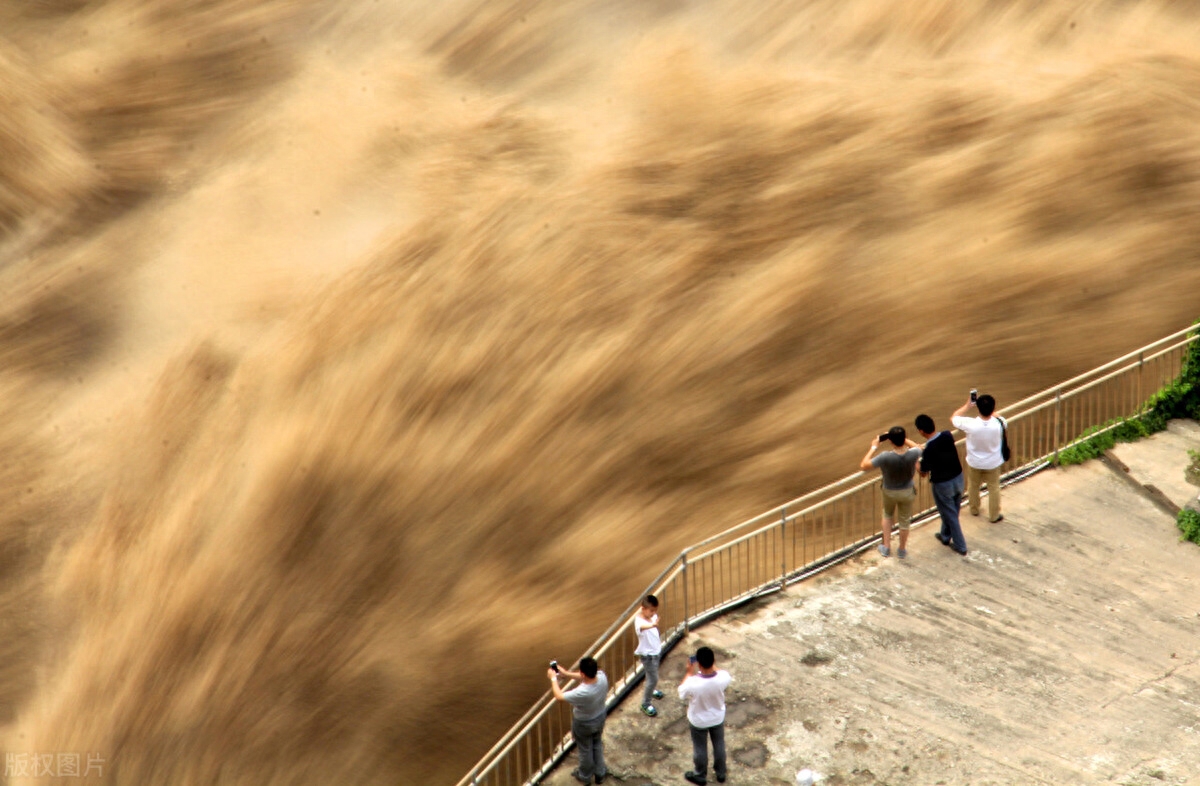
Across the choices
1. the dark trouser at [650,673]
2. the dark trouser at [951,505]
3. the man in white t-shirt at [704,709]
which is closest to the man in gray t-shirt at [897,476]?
the dark trouser at [951,505]

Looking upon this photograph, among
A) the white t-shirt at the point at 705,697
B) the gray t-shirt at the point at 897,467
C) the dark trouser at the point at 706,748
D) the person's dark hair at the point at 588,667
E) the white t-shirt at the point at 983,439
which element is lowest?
the dark trouser at the point at 706,748

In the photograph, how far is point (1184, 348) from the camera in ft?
59.1

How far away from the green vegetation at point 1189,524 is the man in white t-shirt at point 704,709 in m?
6.37

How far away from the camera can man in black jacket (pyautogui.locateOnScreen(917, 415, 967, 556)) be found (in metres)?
14.3

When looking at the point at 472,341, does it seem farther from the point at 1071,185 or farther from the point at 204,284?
the point at 1071,185

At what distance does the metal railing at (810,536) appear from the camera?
1416 centimetres

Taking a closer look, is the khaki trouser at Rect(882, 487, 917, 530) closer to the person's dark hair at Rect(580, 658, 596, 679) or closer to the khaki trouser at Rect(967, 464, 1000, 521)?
the khaki trouser at Rect(967, 464, 1000, 521)

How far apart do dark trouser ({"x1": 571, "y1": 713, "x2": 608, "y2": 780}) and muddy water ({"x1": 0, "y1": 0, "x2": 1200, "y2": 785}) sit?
7617 mm

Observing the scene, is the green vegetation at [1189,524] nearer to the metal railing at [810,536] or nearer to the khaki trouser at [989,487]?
the metal railing at [810,536]

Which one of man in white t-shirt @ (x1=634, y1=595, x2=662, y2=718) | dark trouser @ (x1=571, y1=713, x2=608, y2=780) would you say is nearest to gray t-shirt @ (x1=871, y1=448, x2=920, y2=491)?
man in white t-shirt @ (x1=634, y1=595, x2=662, y2=718)

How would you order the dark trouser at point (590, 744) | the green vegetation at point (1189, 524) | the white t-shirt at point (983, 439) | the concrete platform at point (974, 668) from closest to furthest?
the dark trouser at point (590, 744)
the concrete platform at point (974, 668)
the white t-shirt at point (983, 439)
the green vegetation at point (1189, 524)

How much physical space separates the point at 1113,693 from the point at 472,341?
34.6 ft

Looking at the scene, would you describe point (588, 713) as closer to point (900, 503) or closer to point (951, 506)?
point (900, 503)

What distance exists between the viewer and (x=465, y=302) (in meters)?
21.1
